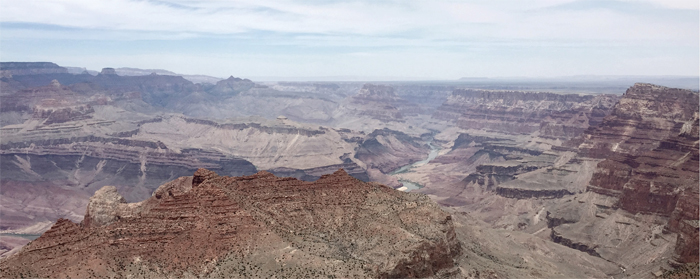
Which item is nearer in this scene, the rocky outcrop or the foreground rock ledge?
the foreground rock ledge

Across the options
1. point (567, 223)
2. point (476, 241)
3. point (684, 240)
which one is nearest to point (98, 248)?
point (476, 241)

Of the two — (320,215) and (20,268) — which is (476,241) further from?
(20,268)

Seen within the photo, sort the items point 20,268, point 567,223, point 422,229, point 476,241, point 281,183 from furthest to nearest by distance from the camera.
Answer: point 567,223 → point 476,241 → point 281,183 → point 422,229 → point 20,268

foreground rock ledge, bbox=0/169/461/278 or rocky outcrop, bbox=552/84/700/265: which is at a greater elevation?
foreground rock ledge, bbox=0/169/461/278

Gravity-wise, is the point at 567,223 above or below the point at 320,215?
below

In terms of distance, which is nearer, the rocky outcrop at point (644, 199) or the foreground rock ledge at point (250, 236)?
the foreground rock ledge at point (250, 236)

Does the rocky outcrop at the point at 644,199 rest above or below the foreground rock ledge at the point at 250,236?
below

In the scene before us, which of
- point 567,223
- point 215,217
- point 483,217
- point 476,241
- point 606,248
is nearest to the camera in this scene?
point 215,217

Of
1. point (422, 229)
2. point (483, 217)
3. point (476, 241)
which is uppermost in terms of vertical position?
point (422, 229)
